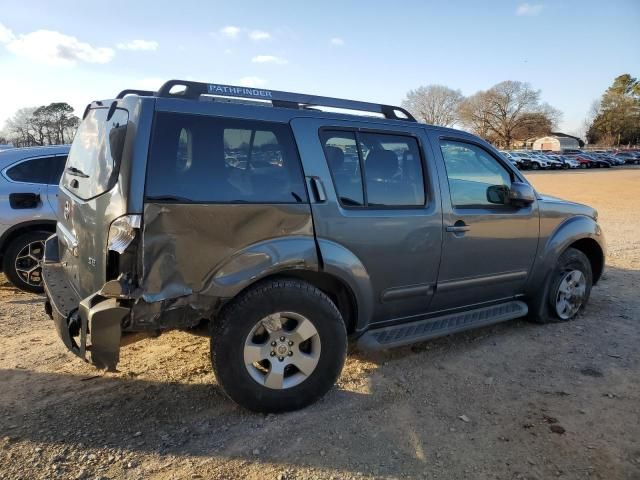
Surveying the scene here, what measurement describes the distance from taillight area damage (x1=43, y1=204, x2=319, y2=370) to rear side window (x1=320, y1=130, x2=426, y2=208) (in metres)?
0.43

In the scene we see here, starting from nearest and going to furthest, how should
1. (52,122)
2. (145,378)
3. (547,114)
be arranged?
(145,378) < (52,122) < (547,114)

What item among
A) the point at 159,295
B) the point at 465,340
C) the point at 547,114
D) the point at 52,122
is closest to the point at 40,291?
the point at 159,295

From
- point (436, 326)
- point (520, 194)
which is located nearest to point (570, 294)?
Answer: point (520, 194)

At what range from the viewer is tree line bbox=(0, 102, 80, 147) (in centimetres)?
4056

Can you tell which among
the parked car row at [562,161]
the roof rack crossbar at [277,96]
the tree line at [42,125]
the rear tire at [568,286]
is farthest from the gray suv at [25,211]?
the parked car row at [562,161]

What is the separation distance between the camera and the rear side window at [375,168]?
3.40 metres

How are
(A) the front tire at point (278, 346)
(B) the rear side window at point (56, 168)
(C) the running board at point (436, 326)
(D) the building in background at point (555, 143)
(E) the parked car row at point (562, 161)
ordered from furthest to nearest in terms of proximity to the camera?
(D) the building in background at point (555, 143) → (E) the parked car row at point (562, 161) → (B) the rear side window at point (56, 168) → (C) the running board at point (436, 326) → (A) the front tire at point (278, 346)

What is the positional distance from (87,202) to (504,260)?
3234mm

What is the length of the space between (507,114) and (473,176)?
110 m

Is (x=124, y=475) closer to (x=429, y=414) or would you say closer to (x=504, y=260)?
(x=429, y=414)

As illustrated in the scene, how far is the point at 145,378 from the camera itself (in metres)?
3.62

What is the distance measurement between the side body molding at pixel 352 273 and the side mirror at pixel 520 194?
1.58 m

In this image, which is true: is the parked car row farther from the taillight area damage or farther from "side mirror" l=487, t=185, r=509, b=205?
the taillight area damage

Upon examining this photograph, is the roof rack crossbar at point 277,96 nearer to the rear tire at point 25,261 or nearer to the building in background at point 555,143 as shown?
the rear tire at point 25,261
